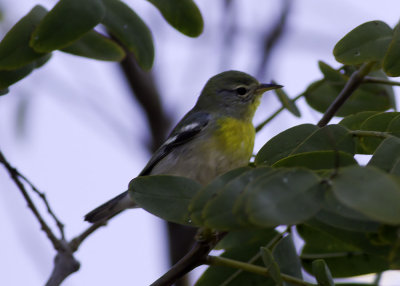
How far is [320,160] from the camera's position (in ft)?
6.07

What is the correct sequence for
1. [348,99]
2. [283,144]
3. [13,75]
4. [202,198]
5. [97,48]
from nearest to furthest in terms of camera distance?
[202,198] < [283,144] < [13,75] < [97,48] < [348,99]

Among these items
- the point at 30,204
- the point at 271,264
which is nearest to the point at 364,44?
the point at 271,264

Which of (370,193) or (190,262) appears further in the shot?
(190,262)

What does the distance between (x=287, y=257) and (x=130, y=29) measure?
1.28 m

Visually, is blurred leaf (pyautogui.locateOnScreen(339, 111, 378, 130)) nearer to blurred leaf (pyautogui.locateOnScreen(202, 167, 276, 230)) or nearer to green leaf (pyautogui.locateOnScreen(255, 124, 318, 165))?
green leaf (pyautogui.locateOnScreen(255, 124, 318, 165))

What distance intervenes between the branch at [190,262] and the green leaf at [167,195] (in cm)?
10

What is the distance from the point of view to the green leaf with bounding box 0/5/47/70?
7.76 feet

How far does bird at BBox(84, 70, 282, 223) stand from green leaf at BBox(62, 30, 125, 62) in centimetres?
112

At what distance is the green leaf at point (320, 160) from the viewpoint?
1821 millimetres

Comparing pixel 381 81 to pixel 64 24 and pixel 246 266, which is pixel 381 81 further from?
pixel 64 24

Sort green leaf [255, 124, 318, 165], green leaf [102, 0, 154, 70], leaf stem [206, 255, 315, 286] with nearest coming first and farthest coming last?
leaf stem [206, 255, 315, 286], green leaf [255, 124, 318, 165], green leaf [102, 0, 154, 70]

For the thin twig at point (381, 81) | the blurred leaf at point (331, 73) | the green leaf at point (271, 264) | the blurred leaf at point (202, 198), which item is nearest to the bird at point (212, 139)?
the blurred leaf at point (331, 73)

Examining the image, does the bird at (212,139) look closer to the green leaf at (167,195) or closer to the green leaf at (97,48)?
the green leaf at (97,48)

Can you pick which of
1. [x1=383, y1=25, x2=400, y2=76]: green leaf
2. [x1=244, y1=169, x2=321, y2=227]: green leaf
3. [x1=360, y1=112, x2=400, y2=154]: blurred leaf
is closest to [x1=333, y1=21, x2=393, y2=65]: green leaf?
[x1=383, y1=25, x2=400, y2=76]: green leaf
